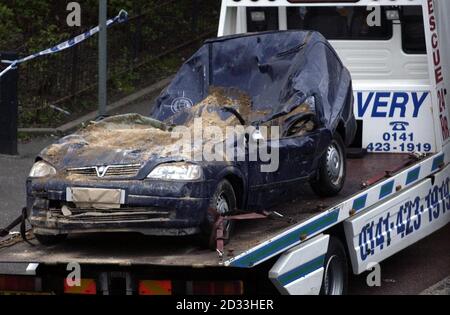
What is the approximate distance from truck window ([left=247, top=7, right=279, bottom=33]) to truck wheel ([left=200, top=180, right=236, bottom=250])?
4.15 meters

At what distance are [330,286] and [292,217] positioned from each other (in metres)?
0.72

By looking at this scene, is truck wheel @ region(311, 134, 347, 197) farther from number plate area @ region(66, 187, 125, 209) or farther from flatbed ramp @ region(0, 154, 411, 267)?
number plate area @ region(66, 187, 125, 209)

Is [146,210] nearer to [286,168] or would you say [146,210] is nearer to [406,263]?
[286,168]

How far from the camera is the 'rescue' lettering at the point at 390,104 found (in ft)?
33.7

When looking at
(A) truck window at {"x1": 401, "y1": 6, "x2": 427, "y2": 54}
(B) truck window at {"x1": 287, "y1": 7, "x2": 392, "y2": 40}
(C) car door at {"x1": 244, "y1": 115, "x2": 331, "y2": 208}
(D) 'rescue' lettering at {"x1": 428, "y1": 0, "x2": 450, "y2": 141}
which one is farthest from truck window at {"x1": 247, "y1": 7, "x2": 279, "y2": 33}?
(C) car door at {"x1": 244, "y1": 115, "x2": 331, "y2": 208}

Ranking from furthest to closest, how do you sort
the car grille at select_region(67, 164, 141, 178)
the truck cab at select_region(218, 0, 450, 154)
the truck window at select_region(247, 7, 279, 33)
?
the truck window at select_region(247, 7, 279, 33), the truck cab at select_region(218, 0, 450, 154), the car grille at select_region(67, 164, 141, 178)

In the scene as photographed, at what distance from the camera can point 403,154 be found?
A: 10.2 metres

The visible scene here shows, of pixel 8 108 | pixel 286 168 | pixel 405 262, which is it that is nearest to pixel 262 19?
pixel 405 262

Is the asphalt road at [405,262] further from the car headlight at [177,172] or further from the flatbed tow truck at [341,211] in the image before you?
the car headlight at [177,172]

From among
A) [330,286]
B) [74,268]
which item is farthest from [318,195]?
[74,268]

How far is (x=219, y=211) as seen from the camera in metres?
7.13

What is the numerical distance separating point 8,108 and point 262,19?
173 inches

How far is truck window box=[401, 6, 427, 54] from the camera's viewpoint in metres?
10.9
